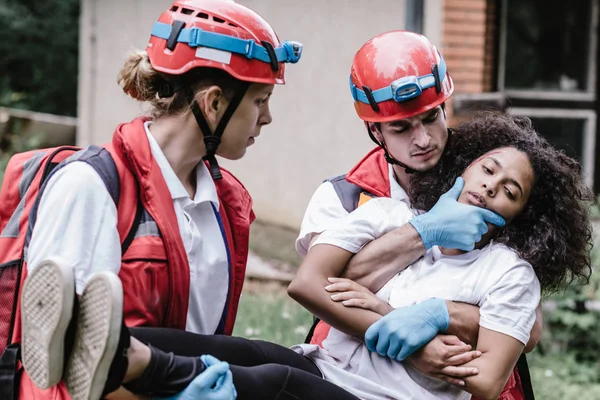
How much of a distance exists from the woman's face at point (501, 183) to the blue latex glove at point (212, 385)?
3.38 feet

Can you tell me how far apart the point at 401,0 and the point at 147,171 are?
567cm

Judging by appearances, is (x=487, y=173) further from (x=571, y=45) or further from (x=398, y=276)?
(x=571, y=45)

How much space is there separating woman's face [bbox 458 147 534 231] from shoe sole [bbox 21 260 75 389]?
4.52 ft

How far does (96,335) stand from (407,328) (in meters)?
0.96

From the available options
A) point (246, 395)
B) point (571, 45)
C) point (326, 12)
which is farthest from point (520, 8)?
point (246, 395)

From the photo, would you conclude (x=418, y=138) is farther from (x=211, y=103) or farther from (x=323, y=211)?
(x=211, y=103)

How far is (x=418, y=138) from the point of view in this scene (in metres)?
2.98

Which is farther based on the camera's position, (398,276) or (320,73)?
(320,73)

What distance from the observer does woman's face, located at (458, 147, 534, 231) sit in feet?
9.35

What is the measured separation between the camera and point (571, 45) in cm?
736

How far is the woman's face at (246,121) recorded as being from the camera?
2.65m

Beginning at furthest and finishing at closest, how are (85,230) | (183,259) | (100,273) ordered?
(183,259), (85,230), (100,273)

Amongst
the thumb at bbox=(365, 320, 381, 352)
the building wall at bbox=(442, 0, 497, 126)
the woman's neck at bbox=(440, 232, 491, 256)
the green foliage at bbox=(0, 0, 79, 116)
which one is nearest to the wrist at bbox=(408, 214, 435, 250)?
the woman's neck at bbox=(440, 232, 491, 256)

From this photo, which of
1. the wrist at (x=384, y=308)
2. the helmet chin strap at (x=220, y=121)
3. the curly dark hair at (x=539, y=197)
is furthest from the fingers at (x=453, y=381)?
the helmet chin strap at (x=220, y=121)
